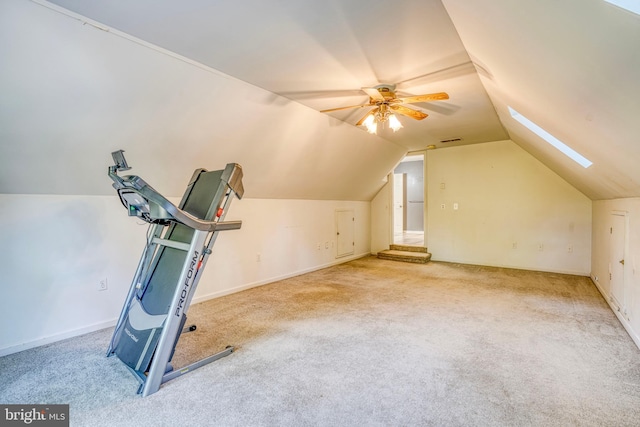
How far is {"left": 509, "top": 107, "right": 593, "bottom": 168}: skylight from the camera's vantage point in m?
3.13

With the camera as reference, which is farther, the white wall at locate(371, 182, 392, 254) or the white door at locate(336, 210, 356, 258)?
the white wall at locate(371, 182, 392, 254)

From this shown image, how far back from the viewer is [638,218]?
266 cm

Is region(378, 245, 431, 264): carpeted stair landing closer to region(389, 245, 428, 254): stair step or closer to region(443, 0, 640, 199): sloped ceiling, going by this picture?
region(389, 245, 428, 254): stair step

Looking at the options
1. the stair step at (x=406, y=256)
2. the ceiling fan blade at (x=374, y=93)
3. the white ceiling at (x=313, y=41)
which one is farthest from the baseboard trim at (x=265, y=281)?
the ceiling fan blade at (x=374, y=93)

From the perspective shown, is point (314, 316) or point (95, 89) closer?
point (95, 89)

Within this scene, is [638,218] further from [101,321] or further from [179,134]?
[101,321]

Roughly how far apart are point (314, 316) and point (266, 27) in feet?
8.78

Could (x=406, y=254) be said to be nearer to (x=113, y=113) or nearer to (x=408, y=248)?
(x=408, y=248)

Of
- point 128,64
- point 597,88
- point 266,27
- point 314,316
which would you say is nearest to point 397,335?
point 314,316

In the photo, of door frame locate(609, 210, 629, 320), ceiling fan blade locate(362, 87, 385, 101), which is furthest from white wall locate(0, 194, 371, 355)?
door frame locate(609, 210, 629, 320)

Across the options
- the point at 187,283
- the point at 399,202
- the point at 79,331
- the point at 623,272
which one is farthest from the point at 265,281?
the point at 399,202

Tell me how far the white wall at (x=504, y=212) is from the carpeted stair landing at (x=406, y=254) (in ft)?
0.77

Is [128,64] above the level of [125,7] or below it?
below

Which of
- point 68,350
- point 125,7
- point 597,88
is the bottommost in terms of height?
point 68,350
